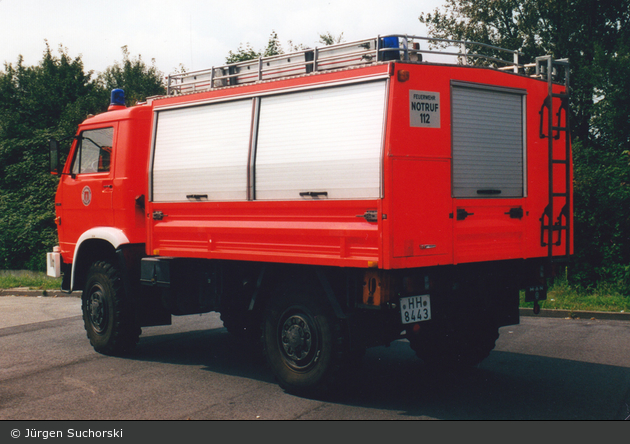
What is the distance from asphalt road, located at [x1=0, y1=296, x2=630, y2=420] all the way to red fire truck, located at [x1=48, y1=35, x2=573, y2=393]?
1.54 feet

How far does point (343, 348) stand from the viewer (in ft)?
19.2

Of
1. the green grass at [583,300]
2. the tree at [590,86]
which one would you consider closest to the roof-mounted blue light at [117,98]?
the green grass at [583,300]

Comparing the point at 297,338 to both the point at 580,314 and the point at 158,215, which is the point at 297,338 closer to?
the point at 158,215

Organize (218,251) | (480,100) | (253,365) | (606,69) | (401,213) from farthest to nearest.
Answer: (606,69), (253,365), (218,251), (480,100), (401,213)

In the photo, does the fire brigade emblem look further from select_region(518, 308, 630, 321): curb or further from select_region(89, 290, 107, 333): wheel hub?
select_region(518, 308, 630, 321): curb

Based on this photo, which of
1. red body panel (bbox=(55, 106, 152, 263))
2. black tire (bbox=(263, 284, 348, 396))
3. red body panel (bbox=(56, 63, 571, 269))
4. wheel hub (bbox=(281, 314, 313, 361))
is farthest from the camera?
red body panel (bbox=(55, 106, 152, 263))

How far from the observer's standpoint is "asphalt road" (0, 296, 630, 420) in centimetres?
573

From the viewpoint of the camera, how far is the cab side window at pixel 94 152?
8.45 m

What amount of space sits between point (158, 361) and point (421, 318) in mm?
3576

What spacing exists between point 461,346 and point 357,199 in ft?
7.99

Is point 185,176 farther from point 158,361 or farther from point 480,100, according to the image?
point 480,100

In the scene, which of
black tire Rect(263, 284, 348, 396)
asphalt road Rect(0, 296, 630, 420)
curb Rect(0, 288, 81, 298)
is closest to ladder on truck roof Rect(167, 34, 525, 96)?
black tire Rect(263, 284, 348, 396)

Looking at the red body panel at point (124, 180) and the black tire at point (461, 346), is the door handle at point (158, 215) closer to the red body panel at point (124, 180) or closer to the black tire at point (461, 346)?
the red body panel at point (124, 180)

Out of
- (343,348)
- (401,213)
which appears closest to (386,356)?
(343,348)
